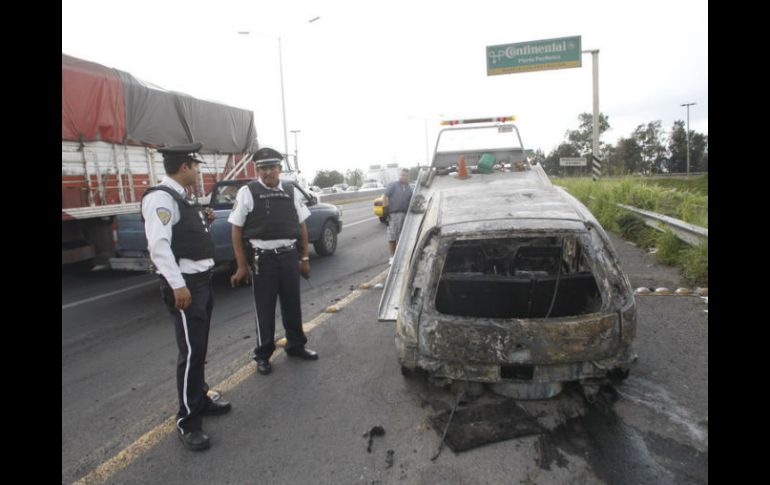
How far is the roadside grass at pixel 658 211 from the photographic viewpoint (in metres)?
6.49

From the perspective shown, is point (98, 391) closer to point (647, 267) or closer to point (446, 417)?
point (446, 417)

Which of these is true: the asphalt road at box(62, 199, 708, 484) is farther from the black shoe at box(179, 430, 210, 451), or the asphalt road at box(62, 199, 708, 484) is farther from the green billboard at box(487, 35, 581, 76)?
the green billboard at box(487, 35, 581, 76)

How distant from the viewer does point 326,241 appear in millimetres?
9734

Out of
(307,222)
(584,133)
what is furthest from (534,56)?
(584,133)

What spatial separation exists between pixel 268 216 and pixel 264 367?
1.23 meters

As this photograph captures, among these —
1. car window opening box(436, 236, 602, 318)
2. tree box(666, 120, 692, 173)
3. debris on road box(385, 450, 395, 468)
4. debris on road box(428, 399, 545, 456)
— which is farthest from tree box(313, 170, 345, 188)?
debris on road box(385, 450, 395, 468)

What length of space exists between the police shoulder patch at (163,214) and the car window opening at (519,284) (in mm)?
1926

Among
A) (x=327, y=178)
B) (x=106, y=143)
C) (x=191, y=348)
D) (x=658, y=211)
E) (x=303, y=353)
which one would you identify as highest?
(x=327, y=178)

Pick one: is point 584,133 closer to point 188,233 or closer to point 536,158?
point 536,158

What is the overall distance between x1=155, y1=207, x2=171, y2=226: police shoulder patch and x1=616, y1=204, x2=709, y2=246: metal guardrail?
5.39 metres

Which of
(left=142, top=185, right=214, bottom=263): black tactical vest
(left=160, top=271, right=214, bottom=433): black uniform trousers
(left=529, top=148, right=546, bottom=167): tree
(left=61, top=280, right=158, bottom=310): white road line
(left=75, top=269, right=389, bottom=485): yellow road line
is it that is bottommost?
(left=75, top=269, right=389, bottom=485): yellow road line

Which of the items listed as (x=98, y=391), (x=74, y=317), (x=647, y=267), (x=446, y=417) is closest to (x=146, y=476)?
(x=98, y=391)

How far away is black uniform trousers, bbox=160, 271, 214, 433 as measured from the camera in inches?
118

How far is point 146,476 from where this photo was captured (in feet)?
8.63
